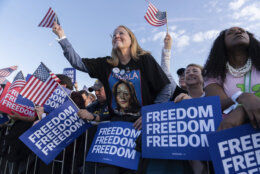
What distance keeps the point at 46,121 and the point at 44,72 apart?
0.80 metres

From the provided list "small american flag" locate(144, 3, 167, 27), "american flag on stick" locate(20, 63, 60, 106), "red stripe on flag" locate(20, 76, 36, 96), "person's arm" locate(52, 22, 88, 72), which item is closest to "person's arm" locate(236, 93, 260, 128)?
"person's arm" locate(52, 22, 88, 72)

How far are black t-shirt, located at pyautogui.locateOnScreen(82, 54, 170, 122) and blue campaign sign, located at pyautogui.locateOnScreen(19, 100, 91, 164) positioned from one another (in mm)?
585

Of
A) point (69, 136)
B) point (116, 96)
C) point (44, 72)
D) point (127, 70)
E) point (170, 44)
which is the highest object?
point (170, 44)

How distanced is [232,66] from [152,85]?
864 millimetres

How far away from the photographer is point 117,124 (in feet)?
7.55

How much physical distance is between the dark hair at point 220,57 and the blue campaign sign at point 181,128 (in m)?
0.46

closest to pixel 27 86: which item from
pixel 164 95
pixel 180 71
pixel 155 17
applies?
pixel 164 95

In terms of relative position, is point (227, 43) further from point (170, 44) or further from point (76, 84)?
point (76, 84)

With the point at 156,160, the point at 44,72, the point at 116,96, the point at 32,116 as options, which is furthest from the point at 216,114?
the point at 32,116

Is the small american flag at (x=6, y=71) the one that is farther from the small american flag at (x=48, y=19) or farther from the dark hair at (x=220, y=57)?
the dark hair at (x=220, y=57)

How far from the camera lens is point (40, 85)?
311cm

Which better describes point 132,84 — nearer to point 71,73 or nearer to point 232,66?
point 232,66

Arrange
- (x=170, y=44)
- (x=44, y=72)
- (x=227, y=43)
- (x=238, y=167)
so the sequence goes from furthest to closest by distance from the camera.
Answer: (x=170, y=44) < (x=44, y=72) < (x=227, y=43) < (x=238, y=167)

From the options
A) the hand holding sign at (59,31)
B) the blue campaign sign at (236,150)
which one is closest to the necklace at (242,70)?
the blue campaign sign at (236,150)
